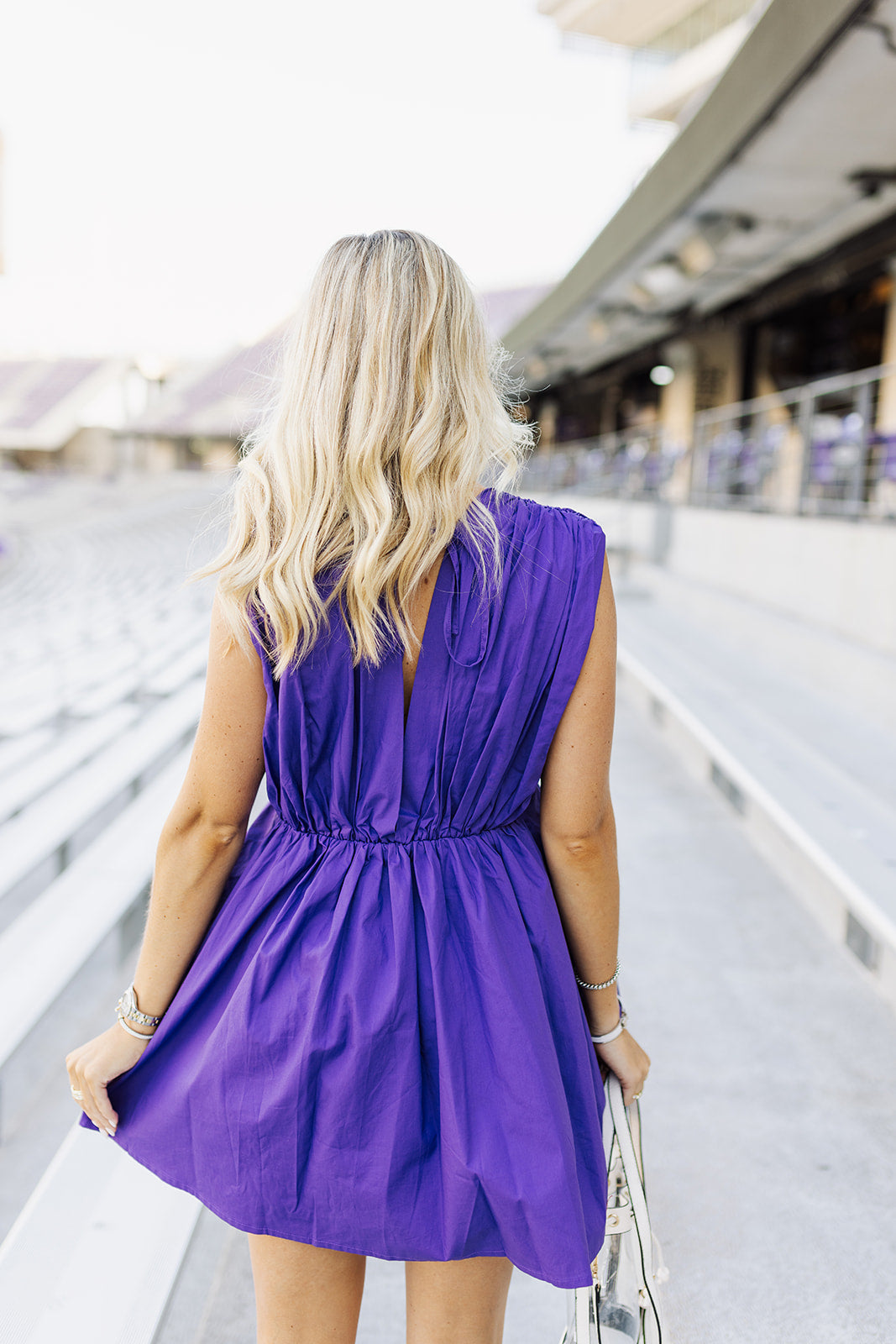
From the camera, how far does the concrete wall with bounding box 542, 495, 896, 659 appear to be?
16.1 ft

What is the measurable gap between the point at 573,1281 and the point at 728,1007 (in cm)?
180

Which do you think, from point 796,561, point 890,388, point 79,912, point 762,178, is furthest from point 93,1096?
point 890,388

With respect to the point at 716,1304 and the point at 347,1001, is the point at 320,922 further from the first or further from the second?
the point at 716,1304

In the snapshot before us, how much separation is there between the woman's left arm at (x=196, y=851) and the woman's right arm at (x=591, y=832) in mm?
335

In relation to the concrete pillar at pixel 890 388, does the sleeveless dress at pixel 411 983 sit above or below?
below

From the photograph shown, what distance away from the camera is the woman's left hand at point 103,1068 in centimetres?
107

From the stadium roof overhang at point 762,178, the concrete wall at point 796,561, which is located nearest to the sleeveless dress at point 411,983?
the concrete wall at point 796,561

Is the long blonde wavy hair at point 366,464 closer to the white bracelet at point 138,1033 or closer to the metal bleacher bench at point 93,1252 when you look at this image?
the white bracelet at point 138,1033

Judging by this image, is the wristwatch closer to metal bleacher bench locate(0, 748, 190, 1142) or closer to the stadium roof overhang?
metal bleacher bench locate(0, 748, 190, 1142)

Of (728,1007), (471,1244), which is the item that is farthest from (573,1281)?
(728,1007)

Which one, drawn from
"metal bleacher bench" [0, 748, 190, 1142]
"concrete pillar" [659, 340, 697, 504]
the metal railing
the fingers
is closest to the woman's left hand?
the fingers

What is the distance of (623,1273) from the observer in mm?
1090

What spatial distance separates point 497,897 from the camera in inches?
40.8

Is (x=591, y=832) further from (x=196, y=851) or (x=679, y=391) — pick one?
(x=679, y=391)
